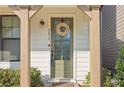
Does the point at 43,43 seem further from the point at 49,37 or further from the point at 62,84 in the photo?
the point at 62,84

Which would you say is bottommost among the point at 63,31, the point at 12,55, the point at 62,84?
the point at 62,84

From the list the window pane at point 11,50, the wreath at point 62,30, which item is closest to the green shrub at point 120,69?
the wreath at point 62,30

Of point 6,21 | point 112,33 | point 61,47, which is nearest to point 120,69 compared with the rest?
point 61,47

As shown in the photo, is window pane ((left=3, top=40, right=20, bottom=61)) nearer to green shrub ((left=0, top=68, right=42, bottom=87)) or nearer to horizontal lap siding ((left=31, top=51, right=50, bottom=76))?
horizontal lap siding ((left=31, top=51, right=50, bottom=76))

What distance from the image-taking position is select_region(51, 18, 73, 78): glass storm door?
11.6 meters

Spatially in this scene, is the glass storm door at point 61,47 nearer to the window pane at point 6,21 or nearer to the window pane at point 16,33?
the window pane at point 16,33

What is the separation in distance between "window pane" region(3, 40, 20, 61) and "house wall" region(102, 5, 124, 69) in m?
3.68

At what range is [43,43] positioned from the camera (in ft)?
37.9

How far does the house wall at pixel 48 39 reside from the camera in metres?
11.5

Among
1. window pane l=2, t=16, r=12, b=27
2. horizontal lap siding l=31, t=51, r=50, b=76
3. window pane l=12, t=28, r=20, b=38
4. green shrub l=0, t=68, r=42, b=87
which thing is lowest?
green shrub l=0, t=68, r=42, b=87

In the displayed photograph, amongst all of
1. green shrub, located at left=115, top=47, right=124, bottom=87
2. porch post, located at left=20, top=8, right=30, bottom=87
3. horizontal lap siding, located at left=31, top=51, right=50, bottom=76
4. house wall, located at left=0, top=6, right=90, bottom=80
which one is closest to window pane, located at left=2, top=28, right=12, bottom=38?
house wall, located at left=0, top=6, right=90, bottom=80
